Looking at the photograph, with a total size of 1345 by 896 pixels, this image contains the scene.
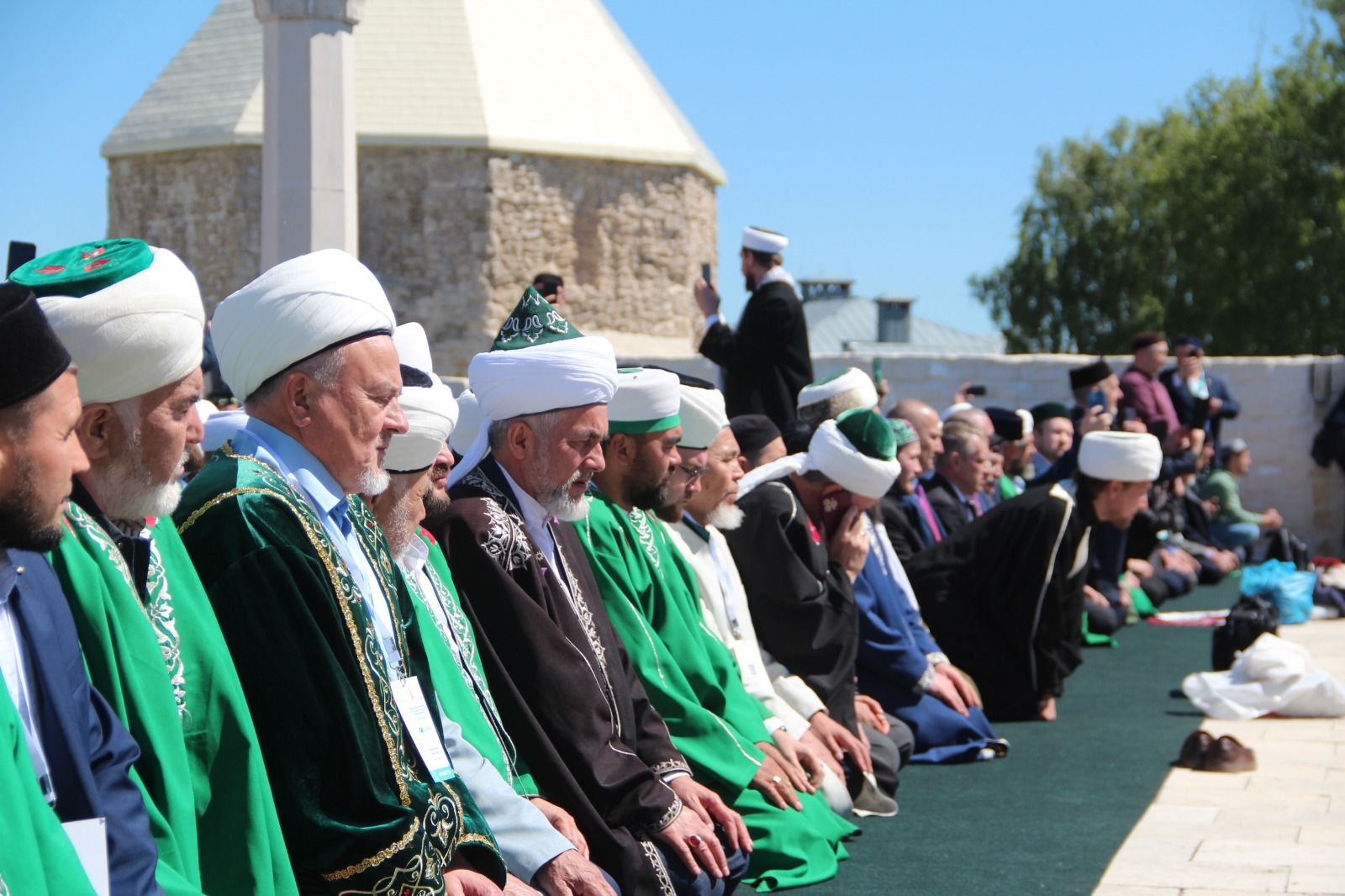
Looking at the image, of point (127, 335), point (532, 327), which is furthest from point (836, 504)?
point (127, 335)

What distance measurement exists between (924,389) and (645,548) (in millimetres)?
10988

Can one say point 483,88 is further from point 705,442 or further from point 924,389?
point 705,442

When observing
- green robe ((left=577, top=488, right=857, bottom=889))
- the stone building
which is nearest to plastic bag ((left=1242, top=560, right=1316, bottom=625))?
green robe ((left=577, top=488, right=857, bottom=889))

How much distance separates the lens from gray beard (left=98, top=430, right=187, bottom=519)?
2645 mm

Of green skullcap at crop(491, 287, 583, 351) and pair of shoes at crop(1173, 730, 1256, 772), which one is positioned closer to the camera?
green skullcap at crop(491, 287, 583, 351)

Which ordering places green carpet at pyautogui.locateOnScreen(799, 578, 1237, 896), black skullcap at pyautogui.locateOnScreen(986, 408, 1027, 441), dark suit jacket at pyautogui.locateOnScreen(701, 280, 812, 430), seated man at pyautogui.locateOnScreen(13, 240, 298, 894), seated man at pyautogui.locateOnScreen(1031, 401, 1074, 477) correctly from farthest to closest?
seated man at pyautogui.locateOnScreen(1031, 401, 1074, 477), black skullcap at pyautogui.locateOnScreen(986, 408, 1027, 441), dark suit jacket at pyautogui.locateOnScreen(701, 280, 812, 430), green carpet at pyautogui.locateOnScreen(799, 578, 1237, 896), seated man at pyautogui.locateOnScreen(13, 240, 298, 894)

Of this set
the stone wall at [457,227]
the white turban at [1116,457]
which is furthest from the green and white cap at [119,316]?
the stone wall at [457,227]

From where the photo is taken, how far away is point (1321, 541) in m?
15.4

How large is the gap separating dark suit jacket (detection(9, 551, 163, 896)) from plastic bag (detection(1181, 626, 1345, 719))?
6405 millimetres

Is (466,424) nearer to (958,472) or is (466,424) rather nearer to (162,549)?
(162,549)

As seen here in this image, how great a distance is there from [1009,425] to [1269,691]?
371 cm

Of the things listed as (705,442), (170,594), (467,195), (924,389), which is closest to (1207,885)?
(705,442)

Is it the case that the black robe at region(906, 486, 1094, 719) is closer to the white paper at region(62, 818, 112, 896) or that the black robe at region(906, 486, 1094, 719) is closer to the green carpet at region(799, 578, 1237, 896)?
the green carpet at region(799, 578, 1237, 896)

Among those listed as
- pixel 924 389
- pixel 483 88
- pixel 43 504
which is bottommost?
pixel 924 389
